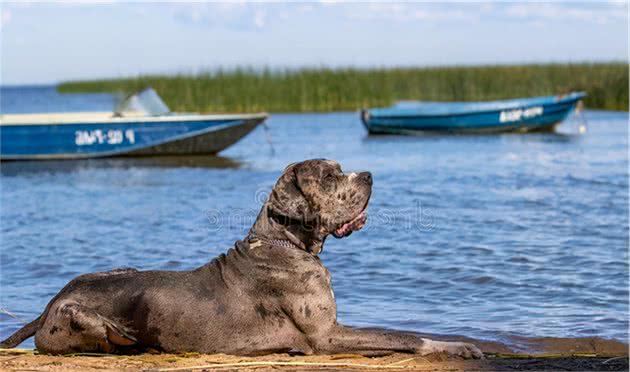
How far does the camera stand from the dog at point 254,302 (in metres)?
5.95

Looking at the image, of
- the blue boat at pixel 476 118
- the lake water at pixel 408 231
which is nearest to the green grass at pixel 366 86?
the blue boat at pixel 476 118

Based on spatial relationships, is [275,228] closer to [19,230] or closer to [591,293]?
[591,293]

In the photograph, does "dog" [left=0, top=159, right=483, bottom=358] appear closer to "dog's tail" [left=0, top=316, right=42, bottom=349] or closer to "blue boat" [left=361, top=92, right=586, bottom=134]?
"dog's tail" [left=0, top=316, right=42, bottom=349]

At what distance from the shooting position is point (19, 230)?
44.3 feet

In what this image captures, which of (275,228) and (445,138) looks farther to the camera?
(445,138)

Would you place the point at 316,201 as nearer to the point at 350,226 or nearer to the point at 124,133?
the point at 350,226

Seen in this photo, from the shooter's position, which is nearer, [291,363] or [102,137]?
[291,363]

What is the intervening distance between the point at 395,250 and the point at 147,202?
20.5 feet

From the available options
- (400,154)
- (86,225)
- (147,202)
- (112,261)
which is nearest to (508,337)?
(112,261)

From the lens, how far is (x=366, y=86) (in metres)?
43.5

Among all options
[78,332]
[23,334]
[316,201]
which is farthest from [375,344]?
[23,334]

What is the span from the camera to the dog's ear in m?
6.14

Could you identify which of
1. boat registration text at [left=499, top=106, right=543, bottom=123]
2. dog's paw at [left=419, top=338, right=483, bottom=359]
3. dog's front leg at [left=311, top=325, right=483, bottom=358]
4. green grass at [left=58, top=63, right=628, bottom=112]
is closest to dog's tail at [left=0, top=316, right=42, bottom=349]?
dog's front leg at [left=311, top=325, right=483, bottom=358]

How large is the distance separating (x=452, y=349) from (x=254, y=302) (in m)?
1.25
